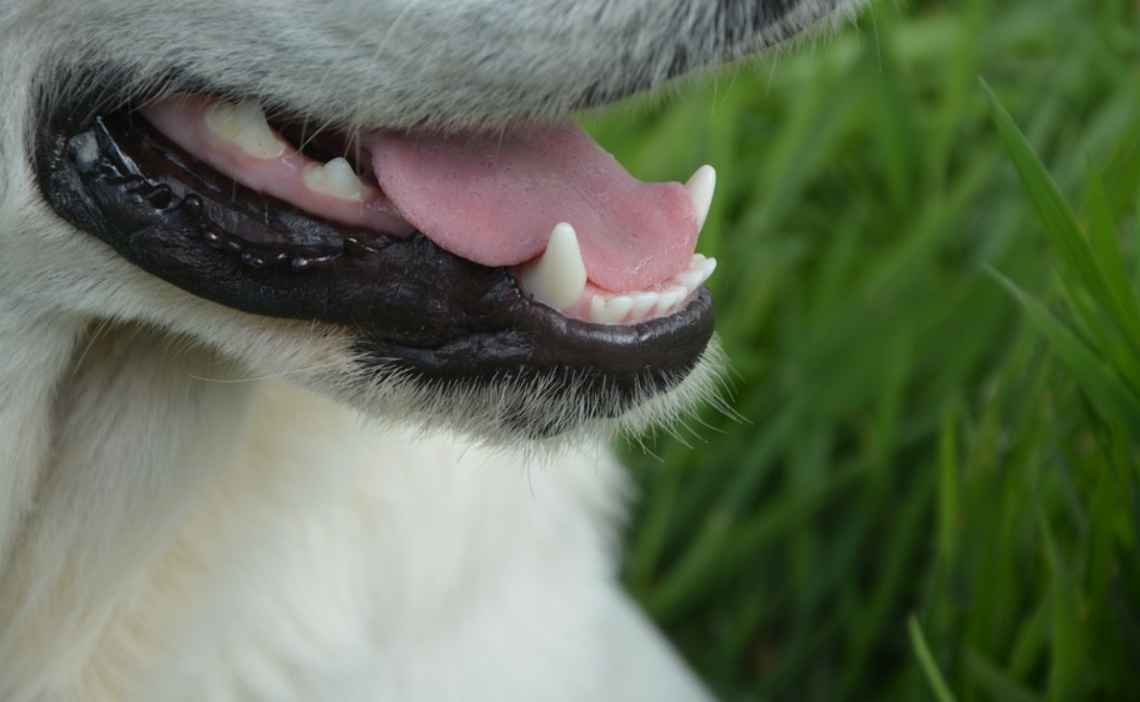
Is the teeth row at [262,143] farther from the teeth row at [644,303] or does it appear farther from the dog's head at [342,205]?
the teeth row at [644,303]

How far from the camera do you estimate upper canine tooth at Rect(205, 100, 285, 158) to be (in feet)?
5.86

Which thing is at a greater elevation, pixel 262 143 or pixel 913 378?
pixel 262 143

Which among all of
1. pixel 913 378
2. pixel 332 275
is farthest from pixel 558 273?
pixel 913 378

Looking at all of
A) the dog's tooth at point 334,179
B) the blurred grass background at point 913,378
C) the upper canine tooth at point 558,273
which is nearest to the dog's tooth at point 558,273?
the upper canine tooth at point 558,273

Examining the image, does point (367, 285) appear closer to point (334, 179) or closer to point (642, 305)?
point (334, 179)

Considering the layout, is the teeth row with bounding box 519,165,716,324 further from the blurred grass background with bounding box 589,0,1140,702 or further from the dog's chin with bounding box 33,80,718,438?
the blurred grass background with bounding box 589,0,1140,702

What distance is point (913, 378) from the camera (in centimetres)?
321

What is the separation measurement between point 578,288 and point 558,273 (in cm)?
3

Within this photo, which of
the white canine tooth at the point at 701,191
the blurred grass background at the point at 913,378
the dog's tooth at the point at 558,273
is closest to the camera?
the dog's tooth at the point at 558,273

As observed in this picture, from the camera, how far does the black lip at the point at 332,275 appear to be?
175 centimetres

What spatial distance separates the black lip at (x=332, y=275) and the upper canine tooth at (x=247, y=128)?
0.14ft

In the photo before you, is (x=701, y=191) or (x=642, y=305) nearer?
(x=642, y=305)

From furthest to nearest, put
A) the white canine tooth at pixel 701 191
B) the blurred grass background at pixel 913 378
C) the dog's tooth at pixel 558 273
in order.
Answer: the blurred grass background at pixel 913 378
the white canine tooth at pixel 701 191
the dog's tooth at pixel 558 273

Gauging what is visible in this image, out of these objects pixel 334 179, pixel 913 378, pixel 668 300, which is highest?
pixel 334 179
